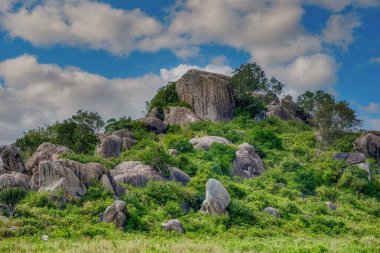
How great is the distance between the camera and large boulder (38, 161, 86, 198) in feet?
102

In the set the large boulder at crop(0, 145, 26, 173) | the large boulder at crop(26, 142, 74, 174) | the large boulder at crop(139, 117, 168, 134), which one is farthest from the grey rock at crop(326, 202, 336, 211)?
the large boulder at crop(139, 117, 168, 134)

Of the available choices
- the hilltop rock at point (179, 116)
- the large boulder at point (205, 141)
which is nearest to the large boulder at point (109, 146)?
the large boulder at point (205, 141)

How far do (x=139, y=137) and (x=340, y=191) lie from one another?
77.7ft

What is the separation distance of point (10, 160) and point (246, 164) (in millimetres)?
22635

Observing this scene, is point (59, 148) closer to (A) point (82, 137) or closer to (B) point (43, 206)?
(A) point (82, 137)

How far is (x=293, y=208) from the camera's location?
36.5 m

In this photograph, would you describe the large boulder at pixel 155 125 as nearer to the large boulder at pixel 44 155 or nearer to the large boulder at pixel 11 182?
the large boulder at pixel 44 155

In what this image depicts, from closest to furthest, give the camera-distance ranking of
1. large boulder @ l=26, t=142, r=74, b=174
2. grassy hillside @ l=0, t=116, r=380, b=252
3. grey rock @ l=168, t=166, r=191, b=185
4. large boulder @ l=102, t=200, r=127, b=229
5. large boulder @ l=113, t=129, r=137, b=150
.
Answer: grassy hillside @ l=0, t=116, r=380, b=252 → large boulder @ l=102, t=200, r=127, b=229 → grey rock @ l=168, t=166, r=191, b=185 → large boulder @ l=26, t=142, r=74, b=174 → large boulder @ l=113, t=129, r=137, b=150

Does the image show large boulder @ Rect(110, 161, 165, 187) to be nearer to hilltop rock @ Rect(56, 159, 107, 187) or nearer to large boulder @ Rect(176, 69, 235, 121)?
hilltop rock @ Rect(56, 159, 107, 187)

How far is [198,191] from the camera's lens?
→ 1421 inches

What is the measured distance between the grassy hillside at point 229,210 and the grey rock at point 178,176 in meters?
0.98

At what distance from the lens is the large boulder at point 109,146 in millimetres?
49906

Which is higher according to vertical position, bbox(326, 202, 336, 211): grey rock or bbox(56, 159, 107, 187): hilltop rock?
bbox(56, 159, 107, 187): hilltop rock

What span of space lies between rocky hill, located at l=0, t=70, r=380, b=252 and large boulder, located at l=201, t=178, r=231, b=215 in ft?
0.24
